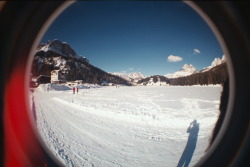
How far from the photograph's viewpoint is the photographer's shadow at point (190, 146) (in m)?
3.58

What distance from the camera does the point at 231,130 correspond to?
117cm

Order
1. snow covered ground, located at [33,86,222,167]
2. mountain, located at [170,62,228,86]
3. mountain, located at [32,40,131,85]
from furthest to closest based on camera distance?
mountain, located at [32,40,131,85] < snow covered ground, located at [33,86,222,167] < mountain, located at [170,62,228,86]

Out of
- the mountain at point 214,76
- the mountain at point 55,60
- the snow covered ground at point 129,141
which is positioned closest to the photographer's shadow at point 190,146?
the snow covered ground at point 129,141

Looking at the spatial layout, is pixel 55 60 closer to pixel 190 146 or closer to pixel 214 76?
pixel 214 76

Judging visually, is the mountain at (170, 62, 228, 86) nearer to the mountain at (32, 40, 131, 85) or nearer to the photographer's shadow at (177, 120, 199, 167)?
the photographer's shadow at (177, 120, 199, 167)

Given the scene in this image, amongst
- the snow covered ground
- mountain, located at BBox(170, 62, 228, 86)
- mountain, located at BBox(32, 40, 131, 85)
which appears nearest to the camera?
mountain, located at BBox(170, 62, 228, 86)

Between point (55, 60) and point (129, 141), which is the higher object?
point (55, 60)

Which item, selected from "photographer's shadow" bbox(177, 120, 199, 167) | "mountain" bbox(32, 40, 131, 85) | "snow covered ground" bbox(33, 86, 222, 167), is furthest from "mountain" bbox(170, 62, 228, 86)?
"mountain" bbox(32, 40, 131, 85)

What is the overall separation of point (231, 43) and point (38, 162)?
6.30 feet

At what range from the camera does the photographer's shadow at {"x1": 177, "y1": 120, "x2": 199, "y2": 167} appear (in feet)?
11.7

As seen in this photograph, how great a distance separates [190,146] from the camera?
4293mm

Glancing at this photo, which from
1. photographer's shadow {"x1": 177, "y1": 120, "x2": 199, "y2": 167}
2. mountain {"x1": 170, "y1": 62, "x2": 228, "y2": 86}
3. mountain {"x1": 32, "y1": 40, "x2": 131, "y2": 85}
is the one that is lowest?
photographer's shadow {"x1": 177, "y1": 120, "x2": 199, "y2": 167}

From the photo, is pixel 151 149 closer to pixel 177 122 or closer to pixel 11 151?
pixel 177 122

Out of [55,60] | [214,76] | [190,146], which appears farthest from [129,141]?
[55,60]
